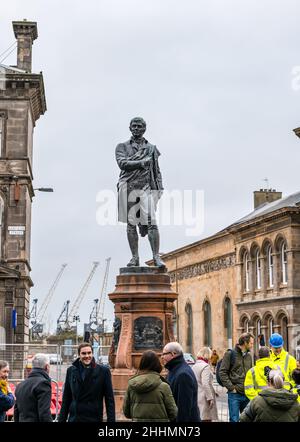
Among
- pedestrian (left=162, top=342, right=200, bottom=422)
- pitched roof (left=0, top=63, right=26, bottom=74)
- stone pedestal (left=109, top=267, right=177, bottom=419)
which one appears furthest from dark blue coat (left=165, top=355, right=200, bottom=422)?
pitched roof (left=0, top=63, right=26, bottom=74)

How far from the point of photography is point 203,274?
2264 inches

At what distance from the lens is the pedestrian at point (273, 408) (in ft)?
23.2

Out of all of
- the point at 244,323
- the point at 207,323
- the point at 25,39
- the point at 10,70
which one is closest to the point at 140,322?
the point at 10,70

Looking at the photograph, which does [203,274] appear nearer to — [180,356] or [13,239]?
[13,239]

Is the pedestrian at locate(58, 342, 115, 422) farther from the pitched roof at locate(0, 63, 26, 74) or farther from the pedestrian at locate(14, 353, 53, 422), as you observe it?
the pitched roof at locate(0, 63, 26, 74)

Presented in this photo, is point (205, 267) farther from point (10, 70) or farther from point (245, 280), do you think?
point (10, 70)

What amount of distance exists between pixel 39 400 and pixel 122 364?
18.9 feet

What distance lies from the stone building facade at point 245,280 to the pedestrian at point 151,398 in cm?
2908

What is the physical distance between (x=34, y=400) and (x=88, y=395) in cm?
58

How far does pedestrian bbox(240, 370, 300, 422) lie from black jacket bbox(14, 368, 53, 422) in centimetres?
219

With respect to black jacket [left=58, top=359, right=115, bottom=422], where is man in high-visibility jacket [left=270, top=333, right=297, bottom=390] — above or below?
above

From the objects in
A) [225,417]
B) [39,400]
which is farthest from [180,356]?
[225,417]

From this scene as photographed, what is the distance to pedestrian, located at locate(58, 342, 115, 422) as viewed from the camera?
26.9ft
